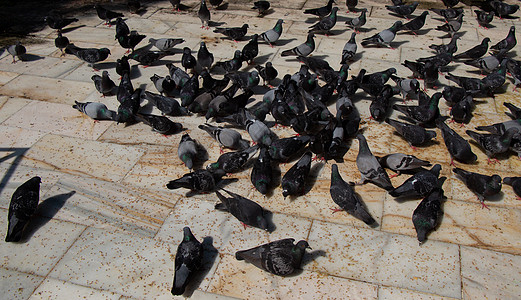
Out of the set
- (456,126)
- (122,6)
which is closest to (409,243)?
(456,126)

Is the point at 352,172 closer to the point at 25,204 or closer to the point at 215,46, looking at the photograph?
the point at 25,204

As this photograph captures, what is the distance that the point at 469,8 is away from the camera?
1295 cm

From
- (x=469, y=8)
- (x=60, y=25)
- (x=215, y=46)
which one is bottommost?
(x=469, y=8)

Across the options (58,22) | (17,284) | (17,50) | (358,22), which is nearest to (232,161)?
(17,284)

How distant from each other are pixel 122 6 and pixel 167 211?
9.07 m

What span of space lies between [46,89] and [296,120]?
5.41 metres

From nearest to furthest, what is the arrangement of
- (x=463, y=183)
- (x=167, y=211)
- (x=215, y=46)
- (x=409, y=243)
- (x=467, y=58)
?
(x=409, y=243), (x=167, y=211), (x=463, y=183), (x=467, y=58), (x=215, y=46)

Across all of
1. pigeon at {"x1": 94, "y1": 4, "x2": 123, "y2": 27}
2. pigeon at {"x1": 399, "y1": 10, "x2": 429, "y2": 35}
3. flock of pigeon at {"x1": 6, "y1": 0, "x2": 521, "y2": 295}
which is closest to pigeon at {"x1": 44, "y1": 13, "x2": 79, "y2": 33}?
pigeon at {"x1": 94, "y1": 4, "x2": 123, "y2": 27}

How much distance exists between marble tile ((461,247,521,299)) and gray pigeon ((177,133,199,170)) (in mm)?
3972

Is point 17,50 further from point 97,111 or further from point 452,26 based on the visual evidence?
point 452,26

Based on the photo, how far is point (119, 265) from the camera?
17.8 feet

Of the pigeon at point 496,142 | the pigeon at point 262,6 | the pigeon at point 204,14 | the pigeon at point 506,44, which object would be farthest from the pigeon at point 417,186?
the pigeon at point 262,6

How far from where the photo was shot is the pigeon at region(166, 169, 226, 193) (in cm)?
622

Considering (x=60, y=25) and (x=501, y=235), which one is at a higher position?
(x=60, y=25)
